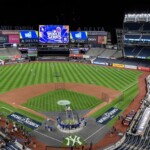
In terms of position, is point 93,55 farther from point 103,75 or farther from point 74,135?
point 74,135

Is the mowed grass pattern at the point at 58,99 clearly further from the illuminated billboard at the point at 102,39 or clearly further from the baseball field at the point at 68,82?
the illuminated billboard at the point at 102,39

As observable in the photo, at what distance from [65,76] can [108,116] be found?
28.8m

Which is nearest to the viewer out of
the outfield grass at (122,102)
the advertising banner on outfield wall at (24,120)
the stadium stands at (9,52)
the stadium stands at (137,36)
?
the advertising banner on outfield wall at (24,120)

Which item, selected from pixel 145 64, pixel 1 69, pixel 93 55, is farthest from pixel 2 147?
pixel 93 55

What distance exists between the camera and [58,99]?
4803cm

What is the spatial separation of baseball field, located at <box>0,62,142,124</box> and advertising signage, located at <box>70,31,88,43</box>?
17.4 metres

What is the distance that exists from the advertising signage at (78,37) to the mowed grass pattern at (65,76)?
57.5ft

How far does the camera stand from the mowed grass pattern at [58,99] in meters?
44.2

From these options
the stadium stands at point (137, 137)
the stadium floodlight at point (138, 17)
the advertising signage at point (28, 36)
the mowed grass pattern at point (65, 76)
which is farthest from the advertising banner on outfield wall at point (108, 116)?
the advertising signage at point (28, 36)

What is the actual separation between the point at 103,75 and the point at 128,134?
39.0 meters

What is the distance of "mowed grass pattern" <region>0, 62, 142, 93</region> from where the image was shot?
59.8m

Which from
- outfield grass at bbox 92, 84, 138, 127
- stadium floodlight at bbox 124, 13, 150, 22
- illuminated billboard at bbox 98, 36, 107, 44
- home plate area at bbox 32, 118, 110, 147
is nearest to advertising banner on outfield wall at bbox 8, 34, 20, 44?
illuminated billboard at bbox 98, 36, 107, 44

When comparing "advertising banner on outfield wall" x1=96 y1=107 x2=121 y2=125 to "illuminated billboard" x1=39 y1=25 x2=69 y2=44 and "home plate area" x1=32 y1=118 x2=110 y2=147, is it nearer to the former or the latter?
"home plate area" x1=32 y1=118 x2=110 y2=147

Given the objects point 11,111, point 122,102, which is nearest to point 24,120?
point 11,111
